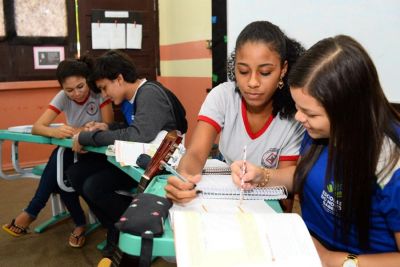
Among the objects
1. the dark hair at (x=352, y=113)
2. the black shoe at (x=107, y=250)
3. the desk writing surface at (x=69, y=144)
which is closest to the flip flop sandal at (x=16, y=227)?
the black shoe at (x=107, y=250)

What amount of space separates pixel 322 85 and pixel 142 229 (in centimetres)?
46

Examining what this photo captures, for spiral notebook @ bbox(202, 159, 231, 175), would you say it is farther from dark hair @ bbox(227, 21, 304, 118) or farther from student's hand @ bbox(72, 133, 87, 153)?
student's hand @ bbox(72, 133, 87, 153)

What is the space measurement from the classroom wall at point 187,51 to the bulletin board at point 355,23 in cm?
128

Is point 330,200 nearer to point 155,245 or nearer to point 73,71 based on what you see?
point 155,245

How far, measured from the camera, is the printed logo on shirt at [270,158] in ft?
4.08

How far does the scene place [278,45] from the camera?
1135mm

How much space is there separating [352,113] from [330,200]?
0.22 m

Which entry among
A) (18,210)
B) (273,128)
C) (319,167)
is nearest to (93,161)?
(18,210)

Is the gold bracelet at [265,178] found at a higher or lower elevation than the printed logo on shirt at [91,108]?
lower

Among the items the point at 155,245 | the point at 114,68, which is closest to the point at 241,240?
the point at 155,245

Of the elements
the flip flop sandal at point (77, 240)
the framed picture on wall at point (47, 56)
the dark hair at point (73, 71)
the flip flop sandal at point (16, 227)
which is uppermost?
the framed picture on wall at point (47, 56)

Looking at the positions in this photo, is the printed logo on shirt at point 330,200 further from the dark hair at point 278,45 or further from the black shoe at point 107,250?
the black shoe at point 107,250

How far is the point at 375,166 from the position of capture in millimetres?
796

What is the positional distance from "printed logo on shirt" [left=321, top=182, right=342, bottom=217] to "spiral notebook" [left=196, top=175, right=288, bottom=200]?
0.34 ft
